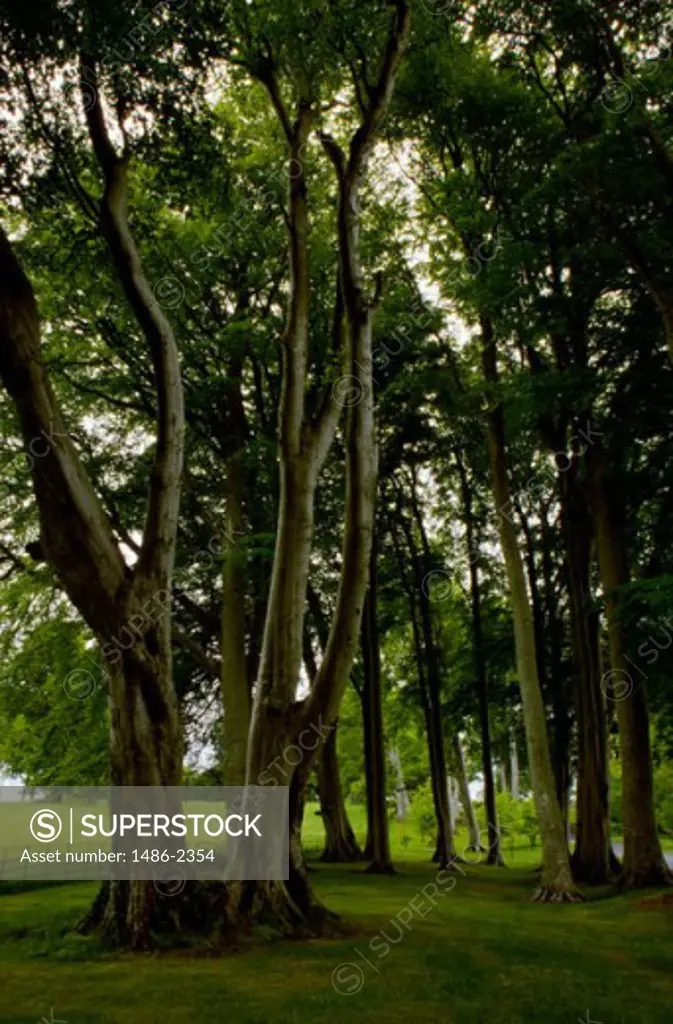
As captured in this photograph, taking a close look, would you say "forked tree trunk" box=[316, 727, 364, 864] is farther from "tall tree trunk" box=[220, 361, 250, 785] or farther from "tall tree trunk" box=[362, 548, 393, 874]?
"tall tree trunk" box=[220, 361, 250, 785]

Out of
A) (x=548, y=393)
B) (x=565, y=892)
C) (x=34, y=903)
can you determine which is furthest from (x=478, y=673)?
(x=34, y=903)

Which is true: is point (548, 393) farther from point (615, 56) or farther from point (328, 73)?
point (328, 73)

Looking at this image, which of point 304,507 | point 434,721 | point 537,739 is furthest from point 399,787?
point 304,507

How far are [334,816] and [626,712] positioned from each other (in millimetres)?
11414

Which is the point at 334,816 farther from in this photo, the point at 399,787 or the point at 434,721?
the point at 399,787

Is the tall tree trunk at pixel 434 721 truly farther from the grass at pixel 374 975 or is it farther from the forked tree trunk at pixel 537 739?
the grass at pixel 374 975

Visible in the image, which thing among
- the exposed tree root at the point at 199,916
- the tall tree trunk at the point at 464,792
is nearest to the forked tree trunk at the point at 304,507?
the exposed tree root at the point at 199,916

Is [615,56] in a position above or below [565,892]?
above

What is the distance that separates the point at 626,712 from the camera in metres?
15.3

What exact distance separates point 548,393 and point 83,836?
1969 cm

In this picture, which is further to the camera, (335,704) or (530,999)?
(335,704)

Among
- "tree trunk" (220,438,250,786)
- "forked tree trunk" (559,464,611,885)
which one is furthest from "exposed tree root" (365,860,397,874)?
"tree trunk" (220,438,250,786)

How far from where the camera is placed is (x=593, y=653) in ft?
56.7

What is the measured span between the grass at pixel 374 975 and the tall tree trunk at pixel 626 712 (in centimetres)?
376
